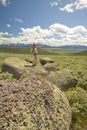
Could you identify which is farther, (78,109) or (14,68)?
(14,68)

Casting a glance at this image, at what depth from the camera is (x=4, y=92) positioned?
29.6 ft

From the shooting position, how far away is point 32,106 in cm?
856

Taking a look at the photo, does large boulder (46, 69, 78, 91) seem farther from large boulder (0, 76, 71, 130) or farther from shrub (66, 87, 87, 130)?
large boulder (0, 76, 71, 130)

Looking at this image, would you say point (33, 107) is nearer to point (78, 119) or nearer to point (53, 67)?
point (78, 119)

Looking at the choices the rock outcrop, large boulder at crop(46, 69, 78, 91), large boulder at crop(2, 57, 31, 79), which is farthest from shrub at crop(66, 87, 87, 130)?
large boulder at crop(2, 57, 31, 79)

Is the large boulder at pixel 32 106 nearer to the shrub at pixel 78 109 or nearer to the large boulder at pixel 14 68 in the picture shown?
the shrub at pixel 78 109

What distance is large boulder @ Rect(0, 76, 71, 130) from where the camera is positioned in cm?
780

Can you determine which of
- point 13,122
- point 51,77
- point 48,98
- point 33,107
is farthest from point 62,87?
point 13,122

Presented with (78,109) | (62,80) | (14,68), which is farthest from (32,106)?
(14,68)

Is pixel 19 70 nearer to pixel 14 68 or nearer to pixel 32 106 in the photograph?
pixel 14 68

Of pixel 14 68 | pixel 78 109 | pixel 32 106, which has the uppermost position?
pixel 32 106

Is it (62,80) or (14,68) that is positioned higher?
(14,68)

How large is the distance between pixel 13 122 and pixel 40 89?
2.37 m

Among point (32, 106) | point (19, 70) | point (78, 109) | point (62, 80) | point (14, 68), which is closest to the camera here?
point (32, 106)
